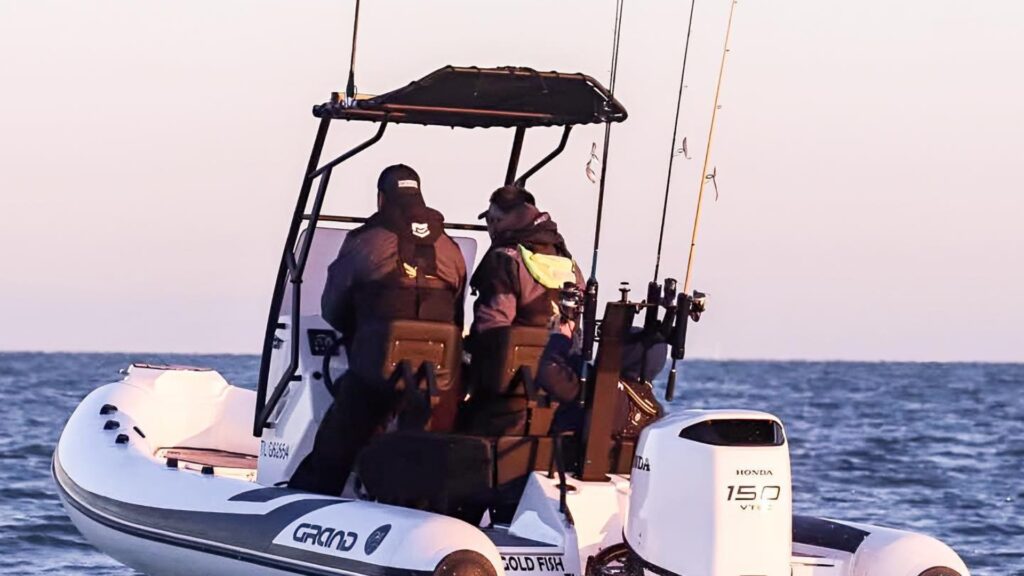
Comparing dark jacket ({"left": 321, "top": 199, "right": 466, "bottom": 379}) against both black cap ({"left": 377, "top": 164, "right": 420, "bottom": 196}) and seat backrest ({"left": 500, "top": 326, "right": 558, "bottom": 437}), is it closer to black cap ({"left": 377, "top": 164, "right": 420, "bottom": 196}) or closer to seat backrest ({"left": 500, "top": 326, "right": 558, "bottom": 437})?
black cap ({"left": 377, "top": 164, "right": 420, "bottom": 196})

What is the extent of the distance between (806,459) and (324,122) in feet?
39.6

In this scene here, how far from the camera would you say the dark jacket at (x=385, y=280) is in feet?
24.5

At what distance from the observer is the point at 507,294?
754 cm

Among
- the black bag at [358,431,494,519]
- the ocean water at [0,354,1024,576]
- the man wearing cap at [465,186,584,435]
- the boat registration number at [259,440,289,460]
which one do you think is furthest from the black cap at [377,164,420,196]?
the ocean water at [0,354,1024,576]

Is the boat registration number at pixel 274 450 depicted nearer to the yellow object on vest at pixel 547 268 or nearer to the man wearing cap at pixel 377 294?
the man wearing cap at pixel 377 294

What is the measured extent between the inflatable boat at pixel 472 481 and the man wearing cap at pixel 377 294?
4.3 inches

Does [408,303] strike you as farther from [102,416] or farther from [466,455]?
[102,416]

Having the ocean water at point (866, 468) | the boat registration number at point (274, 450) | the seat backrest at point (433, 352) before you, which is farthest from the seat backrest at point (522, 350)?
the ocean water at point (866, 468)

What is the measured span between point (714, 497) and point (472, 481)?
1296mm

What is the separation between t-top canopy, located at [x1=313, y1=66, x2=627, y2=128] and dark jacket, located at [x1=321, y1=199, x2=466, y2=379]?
1.43 ft

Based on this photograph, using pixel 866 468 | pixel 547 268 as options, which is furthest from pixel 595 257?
pixel 866 468

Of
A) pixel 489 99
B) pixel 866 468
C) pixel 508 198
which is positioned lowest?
pixel 866 468

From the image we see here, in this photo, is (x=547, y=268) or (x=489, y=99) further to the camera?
(x=489, y=99)

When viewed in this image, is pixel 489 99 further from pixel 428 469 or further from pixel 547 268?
pixel 428 469
